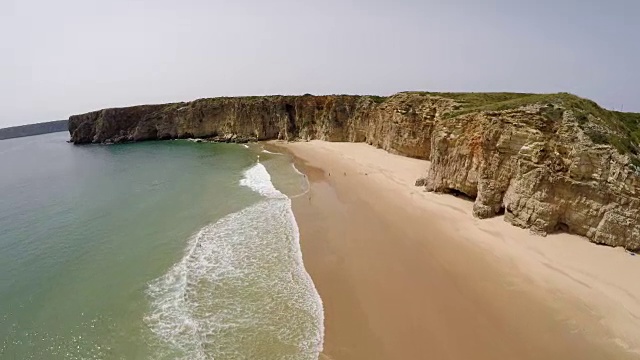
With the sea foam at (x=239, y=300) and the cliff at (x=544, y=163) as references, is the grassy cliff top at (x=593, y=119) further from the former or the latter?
the sea foam at (x=239, y=300)

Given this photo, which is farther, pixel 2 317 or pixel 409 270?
pixel 409 270

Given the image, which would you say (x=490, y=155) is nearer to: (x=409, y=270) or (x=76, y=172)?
(x=409, y=270)

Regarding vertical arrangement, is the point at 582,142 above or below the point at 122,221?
above

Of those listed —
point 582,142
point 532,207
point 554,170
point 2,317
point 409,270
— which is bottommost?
point 2,317

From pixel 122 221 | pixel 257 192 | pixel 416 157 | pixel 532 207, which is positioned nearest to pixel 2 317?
pixel 122 221

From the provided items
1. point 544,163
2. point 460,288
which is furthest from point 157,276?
point 544,163

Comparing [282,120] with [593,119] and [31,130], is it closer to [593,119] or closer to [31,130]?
[593,119]
